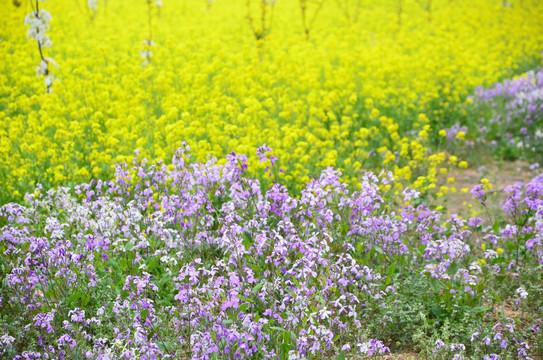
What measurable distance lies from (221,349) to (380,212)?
250 centimetres

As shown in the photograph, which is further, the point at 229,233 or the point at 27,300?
the point at 27,300

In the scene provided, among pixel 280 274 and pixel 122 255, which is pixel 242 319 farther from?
pixel 122 255

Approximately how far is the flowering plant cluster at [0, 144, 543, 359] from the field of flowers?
0.02 m

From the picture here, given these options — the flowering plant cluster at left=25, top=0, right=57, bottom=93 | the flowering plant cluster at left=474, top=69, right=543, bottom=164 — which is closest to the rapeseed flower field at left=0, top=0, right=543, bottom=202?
the flowering plant cluster at left=25, top=0, right=57, bottom=93

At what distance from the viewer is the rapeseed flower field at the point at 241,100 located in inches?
256

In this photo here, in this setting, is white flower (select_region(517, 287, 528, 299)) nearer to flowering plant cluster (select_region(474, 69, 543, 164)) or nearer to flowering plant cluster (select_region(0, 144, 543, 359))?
flowering plant cluster (select_region(0, 144, 543, 359))

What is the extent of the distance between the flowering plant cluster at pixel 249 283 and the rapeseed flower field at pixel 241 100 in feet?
4.28

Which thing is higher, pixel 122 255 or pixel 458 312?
pixel 122 255

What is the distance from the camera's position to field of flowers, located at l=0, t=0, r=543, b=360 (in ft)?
11.7

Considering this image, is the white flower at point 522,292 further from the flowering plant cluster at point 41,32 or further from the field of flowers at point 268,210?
the flowering plant cluster at point 41,32

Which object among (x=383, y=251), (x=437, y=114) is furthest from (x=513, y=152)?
(x=383, y=251)

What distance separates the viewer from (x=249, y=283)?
3.73 metres

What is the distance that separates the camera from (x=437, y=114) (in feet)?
28.3

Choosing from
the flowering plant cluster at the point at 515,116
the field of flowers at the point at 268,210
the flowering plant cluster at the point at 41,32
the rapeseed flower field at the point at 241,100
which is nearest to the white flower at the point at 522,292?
the field of flowers at the point at 268,210
